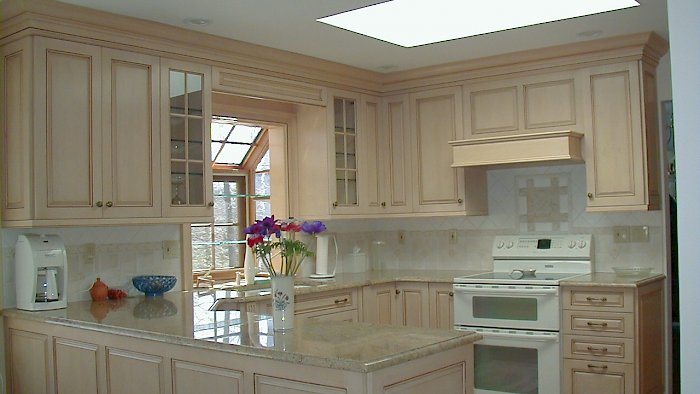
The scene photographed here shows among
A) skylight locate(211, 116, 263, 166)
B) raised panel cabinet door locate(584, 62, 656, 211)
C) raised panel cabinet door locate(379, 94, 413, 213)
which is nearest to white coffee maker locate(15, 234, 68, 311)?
skylight locate(211, 116, 263, 166)

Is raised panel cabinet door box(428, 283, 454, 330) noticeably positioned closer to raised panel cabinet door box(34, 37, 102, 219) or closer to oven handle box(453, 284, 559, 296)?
oven handle box(453, 284, 559, 296)

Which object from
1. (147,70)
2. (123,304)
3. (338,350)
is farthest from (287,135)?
(338,350)

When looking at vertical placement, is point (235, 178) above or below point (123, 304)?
above

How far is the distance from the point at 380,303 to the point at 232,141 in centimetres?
163

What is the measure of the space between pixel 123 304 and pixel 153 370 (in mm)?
1023

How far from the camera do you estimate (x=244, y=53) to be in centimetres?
461

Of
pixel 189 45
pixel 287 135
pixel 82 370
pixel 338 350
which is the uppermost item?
pixel 189 45

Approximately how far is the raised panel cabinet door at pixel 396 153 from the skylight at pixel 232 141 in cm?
97

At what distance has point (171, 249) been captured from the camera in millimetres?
4535

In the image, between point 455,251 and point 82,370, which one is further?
point 455,251

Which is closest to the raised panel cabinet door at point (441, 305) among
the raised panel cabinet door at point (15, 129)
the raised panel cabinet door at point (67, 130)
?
the raised panel cabinet door at point (67, 130)

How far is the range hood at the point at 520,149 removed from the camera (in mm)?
4762

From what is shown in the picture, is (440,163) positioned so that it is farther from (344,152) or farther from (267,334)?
(267,334)

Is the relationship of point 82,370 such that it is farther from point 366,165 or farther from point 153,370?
point 366,165
